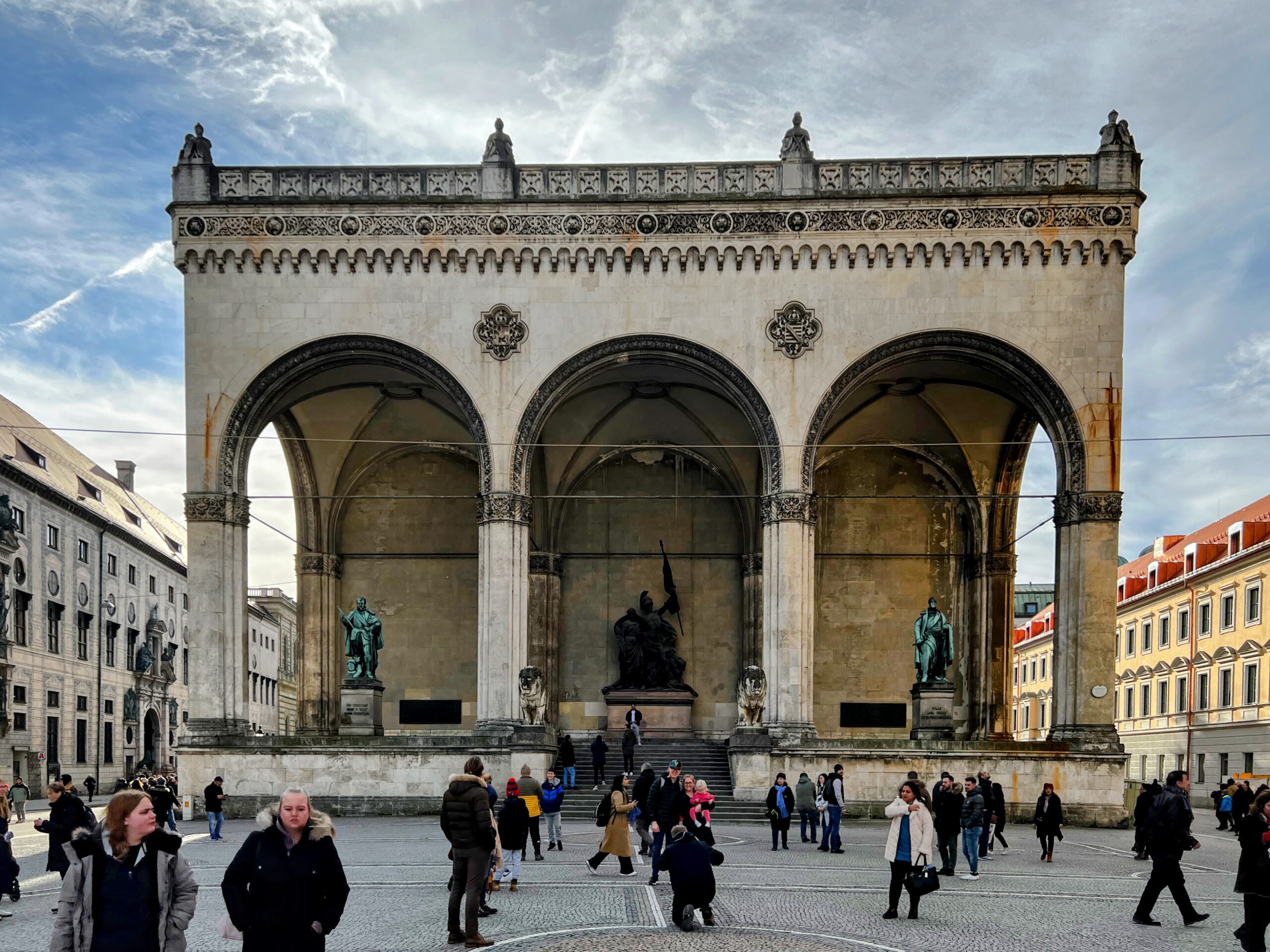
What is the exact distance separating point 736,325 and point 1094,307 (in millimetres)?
7690

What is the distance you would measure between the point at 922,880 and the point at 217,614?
64.0 feet

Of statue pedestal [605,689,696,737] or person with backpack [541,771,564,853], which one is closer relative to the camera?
person with backpack [541,771,564,853]

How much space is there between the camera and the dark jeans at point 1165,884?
1283 centimetres

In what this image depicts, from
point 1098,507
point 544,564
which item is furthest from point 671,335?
point 1098,507

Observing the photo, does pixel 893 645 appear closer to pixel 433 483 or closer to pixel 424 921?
pixel 433 483

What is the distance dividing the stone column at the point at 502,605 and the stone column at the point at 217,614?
5156mm

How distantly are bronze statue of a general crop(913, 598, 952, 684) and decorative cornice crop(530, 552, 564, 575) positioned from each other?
34.2 ft

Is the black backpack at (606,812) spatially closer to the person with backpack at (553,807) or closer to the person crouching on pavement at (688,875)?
the person with backpack at (553,807)

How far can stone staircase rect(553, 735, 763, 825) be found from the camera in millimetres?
25938

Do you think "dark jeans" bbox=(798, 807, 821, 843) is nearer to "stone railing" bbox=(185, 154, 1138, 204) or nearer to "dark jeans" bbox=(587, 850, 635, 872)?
"dark jeans" bbox=(587, 850, 635, 872)

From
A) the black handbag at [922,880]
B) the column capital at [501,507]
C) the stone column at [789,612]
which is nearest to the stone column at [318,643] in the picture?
the column capital at [501,507]

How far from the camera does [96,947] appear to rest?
595cm

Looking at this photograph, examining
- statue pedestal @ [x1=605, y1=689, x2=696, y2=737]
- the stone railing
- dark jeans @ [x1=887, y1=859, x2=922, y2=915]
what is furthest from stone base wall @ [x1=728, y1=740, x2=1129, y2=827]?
dark jeans @ [x1=887, y1=859, x2=922, y2=915]

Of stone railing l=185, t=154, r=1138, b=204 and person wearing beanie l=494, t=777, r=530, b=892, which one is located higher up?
stone railing l=185, t=154, r=1138, b=204
